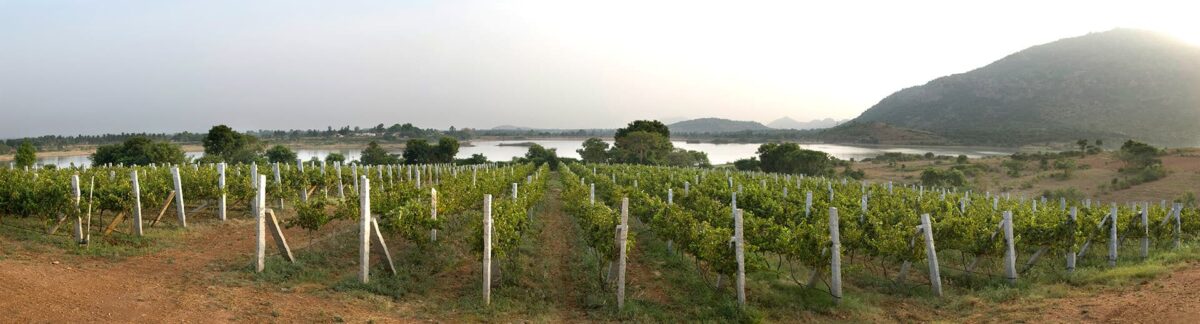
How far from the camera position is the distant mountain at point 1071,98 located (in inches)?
3602

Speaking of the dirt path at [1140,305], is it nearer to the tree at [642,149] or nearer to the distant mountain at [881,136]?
the tree at [642,149]

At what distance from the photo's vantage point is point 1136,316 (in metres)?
6.83

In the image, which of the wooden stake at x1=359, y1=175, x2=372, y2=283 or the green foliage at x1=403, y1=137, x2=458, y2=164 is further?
the green foliage at x1=403, y1=137, x2=458, y2=164

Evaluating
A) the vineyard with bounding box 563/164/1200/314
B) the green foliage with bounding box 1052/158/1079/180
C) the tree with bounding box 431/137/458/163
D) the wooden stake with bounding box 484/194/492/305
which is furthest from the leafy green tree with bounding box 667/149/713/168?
the wooden stake with bounding box 484/194/492/305

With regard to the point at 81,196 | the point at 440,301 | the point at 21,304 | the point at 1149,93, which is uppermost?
the point at 1149,93

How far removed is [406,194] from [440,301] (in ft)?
17.8

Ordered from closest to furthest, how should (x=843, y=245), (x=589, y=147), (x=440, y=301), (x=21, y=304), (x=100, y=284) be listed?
(x=21, y=304) → (x=100, y=284) → (x=440, y=301) → (x=843, y=245) → (x=589, y=147)

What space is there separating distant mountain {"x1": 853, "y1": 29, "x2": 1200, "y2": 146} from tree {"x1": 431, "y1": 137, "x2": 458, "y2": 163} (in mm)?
85206

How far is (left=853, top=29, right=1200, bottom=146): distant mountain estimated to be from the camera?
91500 millimetres

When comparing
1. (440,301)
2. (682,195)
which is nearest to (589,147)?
(682,195)

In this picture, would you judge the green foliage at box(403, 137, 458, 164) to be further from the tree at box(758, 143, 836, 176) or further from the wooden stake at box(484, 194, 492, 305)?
the wooden stake at box(484, 194, 492, 305)

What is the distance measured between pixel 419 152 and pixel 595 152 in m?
20.2

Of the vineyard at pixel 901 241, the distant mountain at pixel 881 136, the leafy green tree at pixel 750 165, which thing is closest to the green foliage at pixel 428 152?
the leafy green tree at pixel 750 165

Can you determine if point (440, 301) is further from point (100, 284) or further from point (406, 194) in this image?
point (406, 194)
